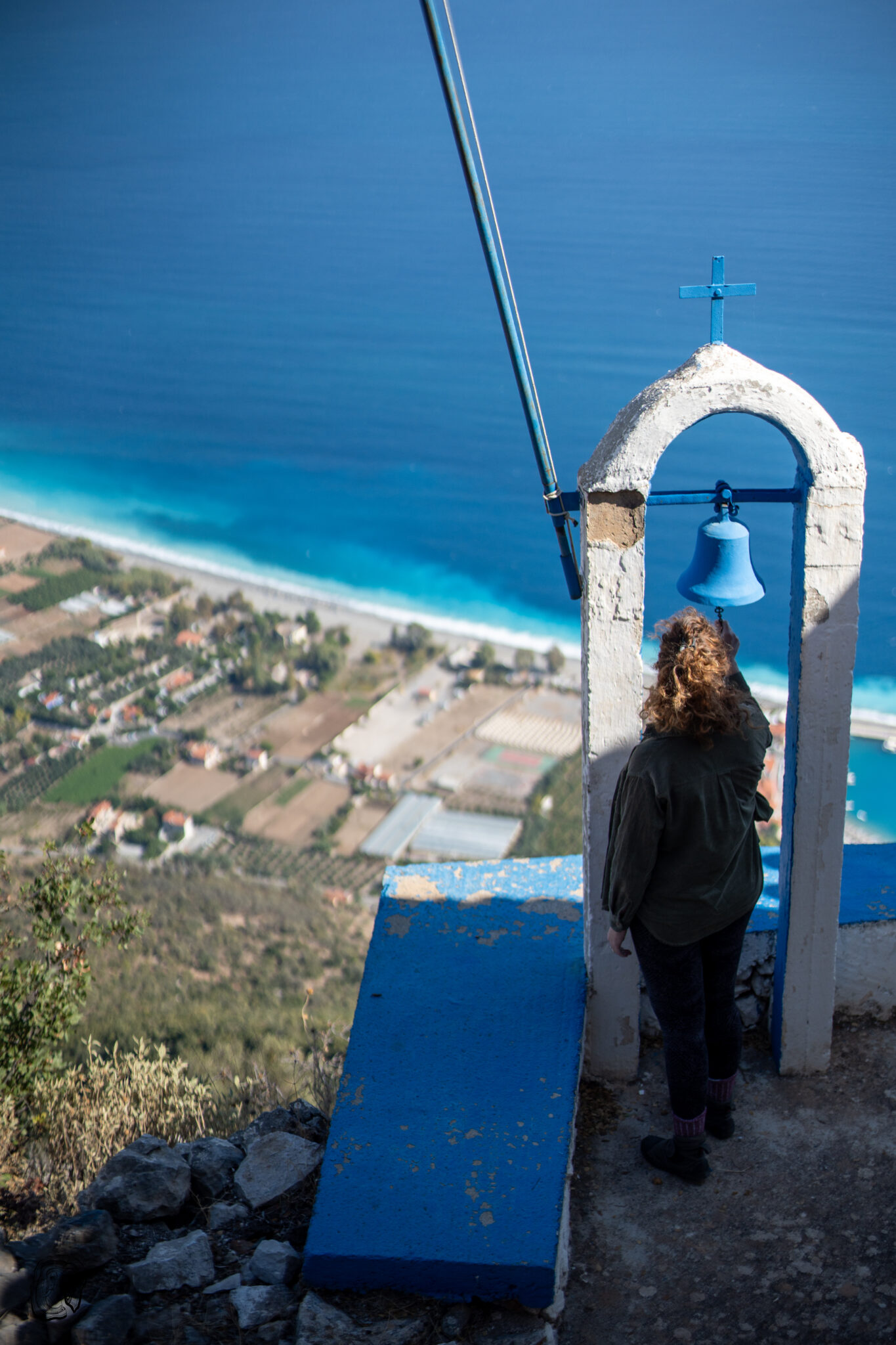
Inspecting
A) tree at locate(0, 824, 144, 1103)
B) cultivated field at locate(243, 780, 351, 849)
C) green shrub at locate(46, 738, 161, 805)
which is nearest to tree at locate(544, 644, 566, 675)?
cultivated field at locate(243, 780, 351, 849)

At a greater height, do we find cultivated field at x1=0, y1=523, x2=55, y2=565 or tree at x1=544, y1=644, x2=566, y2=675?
cultivated field at x1=0, y1=523, x2=55, y2=565

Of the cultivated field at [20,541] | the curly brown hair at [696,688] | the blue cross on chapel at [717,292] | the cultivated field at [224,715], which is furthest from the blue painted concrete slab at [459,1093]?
the cultivated field at [20,541]

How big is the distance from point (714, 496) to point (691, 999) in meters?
1.24

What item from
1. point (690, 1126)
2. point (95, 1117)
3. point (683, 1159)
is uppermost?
point (690, 1126)

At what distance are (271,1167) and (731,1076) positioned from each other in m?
1.30

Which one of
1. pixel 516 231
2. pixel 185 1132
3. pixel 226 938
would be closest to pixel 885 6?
pixel 516 231

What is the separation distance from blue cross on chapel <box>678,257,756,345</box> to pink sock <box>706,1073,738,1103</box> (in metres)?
1.87

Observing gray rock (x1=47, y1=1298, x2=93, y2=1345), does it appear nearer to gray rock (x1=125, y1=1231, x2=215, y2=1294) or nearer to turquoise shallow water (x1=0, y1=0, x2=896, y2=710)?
gray rock (x1=125, y1=1231, x2=215, y2=1294)

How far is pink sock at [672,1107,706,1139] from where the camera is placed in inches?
104

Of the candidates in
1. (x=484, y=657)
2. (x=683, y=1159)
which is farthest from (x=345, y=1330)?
(x=484, y=657)

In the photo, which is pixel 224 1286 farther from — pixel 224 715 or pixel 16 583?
pixel 16 583

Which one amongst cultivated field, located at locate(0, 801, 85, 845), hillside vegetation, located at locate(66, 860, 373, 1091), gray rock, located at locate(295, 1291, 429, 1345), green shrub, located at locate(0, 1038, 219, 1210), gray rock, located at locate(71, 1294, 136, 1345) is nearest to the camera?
gray rock, located at locate(295, 1291, 429, 1345)

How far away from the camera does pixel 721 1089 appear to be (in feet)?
9.10

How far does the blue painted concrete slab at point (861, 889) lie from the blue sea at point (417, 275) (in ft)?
131
